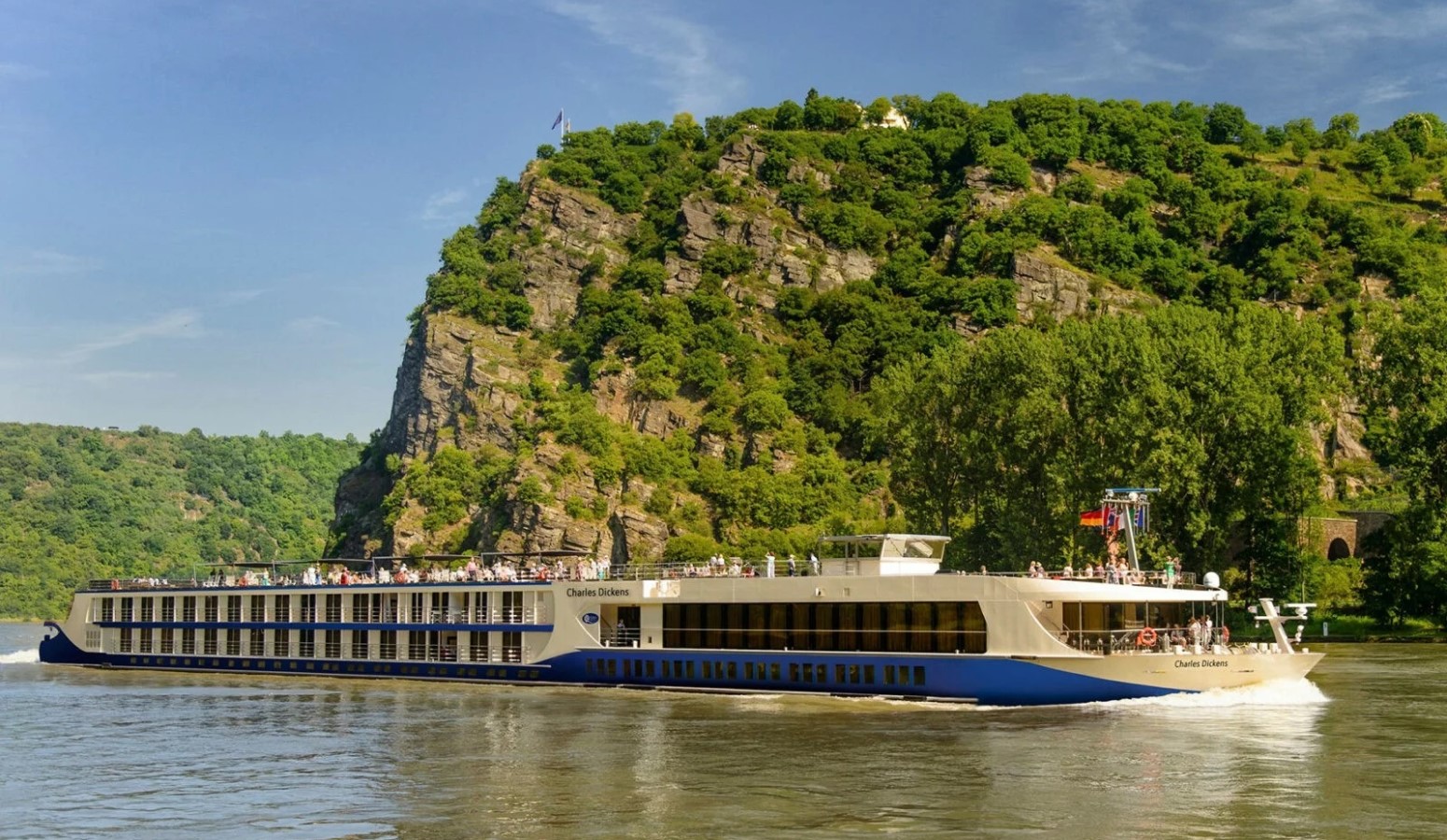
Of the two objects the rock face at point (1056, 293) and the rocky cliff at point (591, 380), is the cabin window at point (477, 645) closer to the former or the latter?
the rocky cliff at point (591, 380)

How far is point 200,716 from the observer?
53.1 m

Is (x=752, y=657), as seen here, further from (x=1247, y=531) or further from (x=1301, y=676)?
(x=1247, y=531)

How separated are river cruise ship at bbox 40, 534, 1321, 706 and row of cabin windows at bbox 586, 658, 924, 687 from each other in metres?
0.06

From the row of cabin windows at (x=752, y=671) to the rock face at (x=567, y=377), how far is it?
7803 centimetres

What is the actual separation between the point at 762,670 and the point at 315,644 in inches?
952

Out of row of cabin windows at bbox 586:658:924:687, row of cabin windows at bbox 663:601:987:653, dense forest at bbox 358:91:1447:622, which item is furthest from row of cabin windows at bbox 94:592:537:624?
dense forest at bbox 358:91:1447:622

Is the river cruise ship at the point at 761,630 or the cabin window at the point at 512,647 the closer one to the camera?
the river cruise ship at the point at 761,630

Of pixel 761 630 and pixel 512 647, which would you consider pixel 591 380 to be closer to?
pixel 512 647

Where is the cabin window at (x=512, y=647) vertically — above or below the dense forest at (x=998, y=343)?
below

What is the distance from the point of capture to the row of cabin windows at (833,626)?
162 ft

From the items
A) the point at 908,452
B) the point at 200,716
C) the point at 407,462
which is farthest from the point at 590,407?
the point at 200,716

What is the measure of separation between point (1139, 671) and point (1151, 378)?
113 ft

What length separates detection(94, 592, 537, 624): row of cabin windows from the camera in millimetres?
62031

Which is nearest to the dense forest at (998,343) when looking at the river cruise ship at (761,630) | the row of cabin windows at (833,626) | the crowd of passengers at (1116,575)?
the crowd of passengers at (1116,575)
